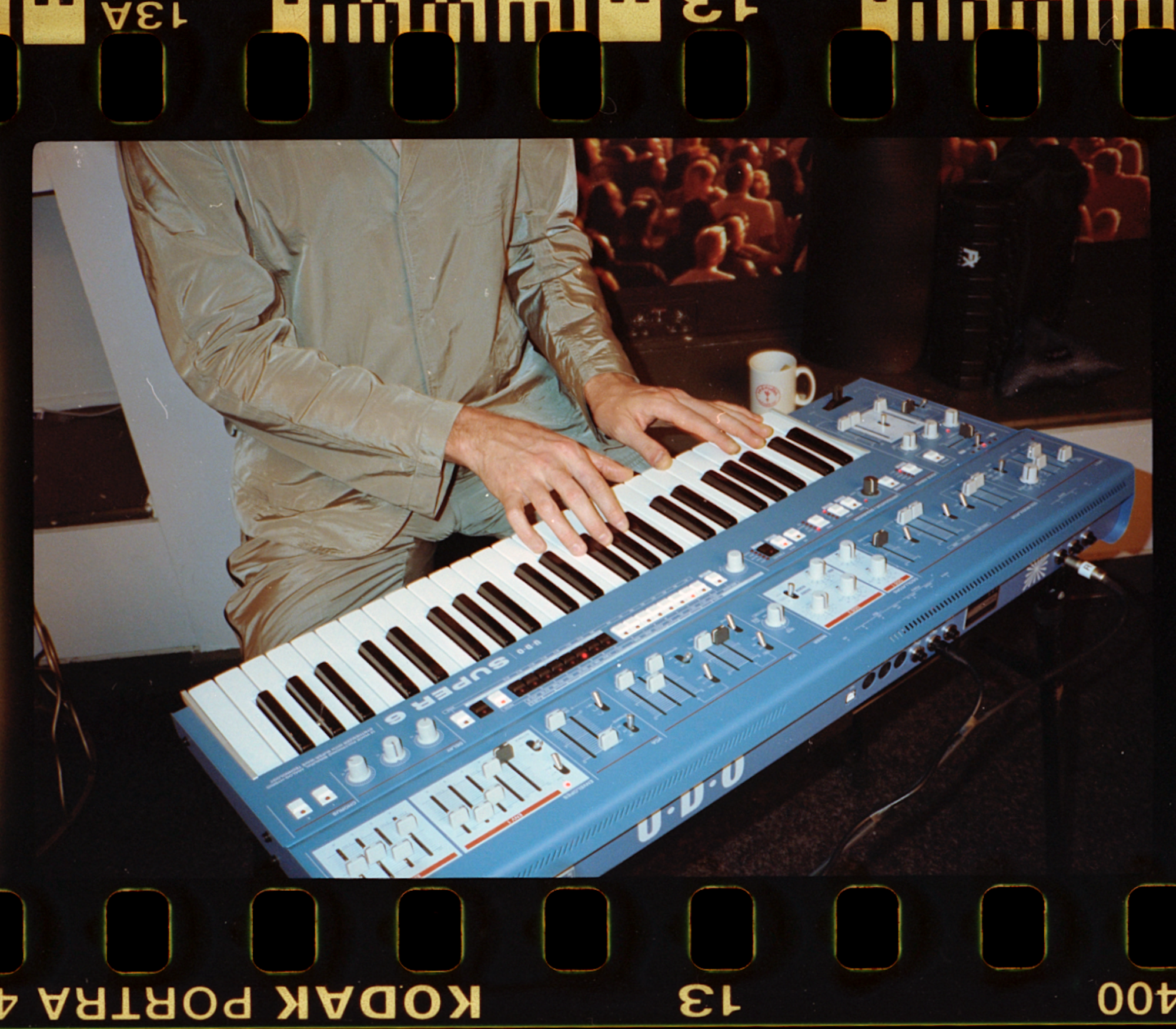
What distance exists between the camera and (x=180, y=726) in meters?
1.28

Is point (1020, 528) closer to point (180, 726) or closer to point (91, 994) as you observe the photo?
point (180, 726)

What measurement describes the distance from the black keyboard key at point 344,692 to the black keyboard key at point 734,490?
2.21 ft

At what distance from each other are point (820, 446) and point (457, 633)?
727 millimetres

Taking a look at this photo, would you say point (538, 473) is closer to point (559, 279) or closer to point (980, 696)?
point (559, 279)

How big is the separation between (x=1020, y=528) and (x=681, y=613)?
0.56m

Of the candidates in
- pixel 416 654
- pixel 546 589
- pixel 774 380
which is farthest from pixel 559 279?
pixel 416 654

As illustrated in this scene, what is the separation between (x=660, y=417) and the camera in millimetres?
1759

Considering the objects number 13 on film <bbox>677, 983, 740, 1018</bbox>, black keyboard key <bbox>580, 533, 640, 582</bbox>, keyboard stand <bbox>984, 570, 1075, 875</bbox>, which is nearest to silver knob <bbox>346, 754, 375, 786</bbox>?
black keyboard key <bbox>580, 533, 640, 582</bbox>

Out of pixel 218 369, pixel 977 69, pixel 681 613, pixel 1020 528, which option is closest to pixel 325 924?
pixel 681 613

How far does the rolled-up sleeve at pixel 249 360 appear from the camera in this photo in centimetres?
162

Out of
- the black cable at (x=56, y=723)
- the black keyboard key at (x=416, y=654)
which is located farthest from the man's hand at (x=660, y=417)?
the black cable at (x=56, y=723)

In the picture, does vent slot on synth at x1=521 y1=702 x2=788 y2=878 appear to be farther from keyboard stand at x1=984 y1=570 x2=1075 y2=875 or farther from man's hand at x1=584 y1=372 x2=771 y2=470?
keyboard stand at x1=984 y1=570 x2=1075 y2=875

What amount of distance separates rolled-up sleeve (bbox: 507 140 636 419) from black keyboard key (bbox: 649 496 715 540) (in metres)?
0.39

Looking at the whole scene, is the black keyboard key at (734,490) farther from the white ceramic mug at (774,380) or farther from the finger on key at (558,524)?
the white ceramic mug at (774,380)
